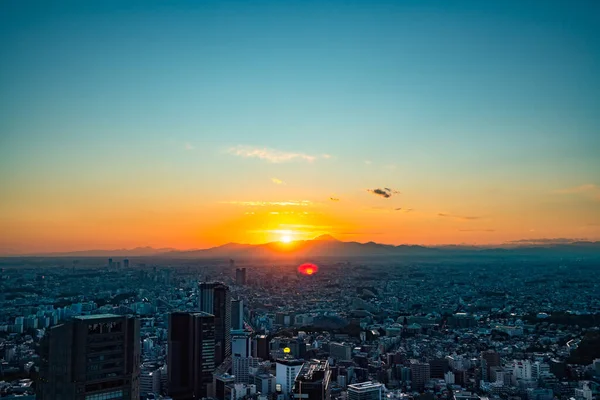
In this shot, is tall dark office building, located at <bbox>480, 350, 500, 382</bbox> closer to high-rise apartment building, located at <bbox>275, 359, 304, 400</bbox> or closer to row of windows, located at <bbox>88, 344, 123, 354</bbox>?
high-rise apartment building, located at <bbox>275, 359, 304, 400</bbox>

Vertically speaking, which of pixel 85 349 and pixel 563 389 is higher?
pixel 85 349

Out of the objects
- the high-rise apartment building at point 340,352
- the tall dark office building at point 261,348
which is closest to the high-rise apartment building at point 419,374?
the high-rise apartment building at point 340,352

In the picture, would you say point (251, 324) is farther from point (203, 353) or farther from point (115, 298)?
point (203, 353)

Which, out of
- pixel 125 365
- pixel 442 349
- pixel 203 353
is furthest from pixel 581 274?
pixel 125 365

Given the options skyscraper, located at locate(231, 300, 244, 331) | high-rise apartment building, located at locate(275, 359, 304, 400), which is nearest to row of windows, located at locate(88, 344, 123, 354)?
high-rise apartment building, located at locate(275, 359, 304, 400)

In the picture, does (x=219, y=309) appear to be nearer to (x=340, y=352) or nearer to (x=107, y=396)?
(x=340, y=352)

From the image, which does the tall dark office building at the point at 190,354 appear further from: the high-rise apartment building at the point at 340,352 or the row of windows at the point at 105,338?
the row of windows at the point at 105,338
